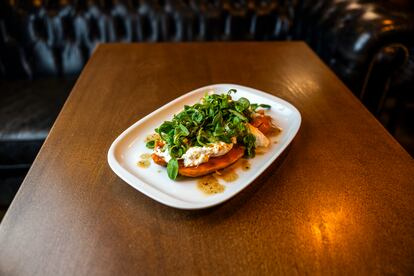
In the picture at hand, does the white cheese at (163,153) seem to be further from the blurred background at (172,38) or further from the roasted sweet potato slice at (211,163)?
the blurred background at (172,38)

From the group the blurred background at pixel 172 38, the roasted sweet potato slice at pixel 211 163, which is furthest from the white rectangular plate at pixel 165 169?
the blurred background at pixel 172 38

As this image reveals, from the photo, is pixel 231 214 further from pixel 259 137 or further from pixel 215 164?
pixel 259 137

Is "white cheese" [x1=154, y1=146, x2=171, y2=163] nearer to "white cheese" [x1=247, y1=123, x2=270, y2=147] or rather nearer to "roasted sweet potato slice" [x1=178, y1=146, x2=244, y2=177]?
"roasted sweet potato slice" [x1=178, y1=146, x2=244, y2=177]

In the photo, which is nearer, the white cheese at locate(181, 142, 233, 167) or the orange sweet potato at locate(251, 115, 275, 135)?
the white cheese at locate(181, 142, 233, 167)

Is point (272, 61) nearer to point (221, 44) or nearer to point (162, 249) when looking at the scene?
point (221, 44)

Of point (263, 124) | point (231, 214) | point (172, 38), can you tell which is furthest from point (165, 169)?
point (172, 38)

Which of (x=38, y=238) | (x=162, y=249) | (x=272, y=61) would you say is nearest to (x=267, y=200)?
(x=162, y=249)

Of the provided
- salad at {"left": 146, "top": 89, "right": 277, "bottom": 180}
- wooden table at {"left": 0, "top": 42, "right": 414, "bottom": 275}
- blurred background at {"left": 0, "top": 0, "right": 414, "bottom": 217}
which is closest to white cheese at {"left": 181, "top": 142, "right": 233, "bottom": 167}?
salad at {"left": 146, "top": 89, "right": 277, "bottom": 180}
